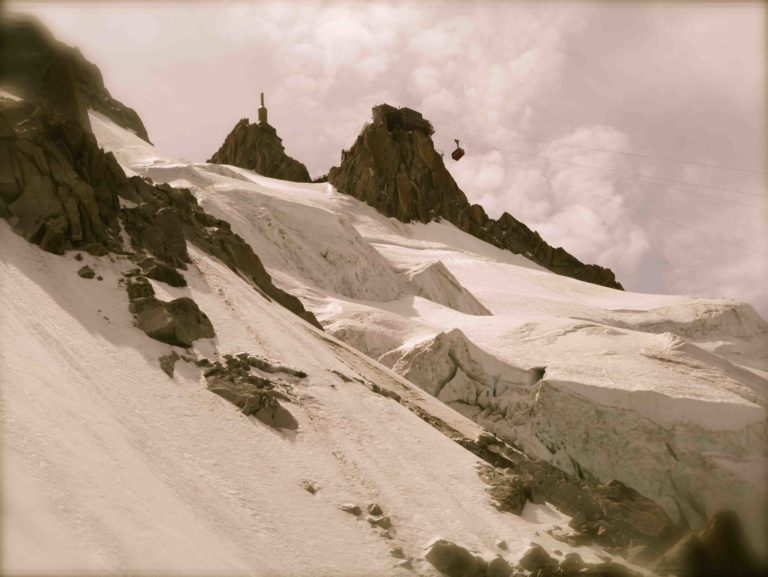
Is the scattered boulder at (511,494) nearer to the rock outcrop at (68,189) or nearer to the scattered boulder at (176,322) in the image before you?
the scattered boulder at (176,322)

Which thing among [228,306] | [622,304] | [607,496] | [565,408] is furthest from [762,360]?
[228,306]

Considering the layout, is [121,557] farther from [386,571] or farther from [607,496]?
[607,496]

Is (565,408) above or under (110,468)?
above

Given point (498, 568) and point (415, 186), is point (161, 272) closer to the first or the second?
point (498, 568)

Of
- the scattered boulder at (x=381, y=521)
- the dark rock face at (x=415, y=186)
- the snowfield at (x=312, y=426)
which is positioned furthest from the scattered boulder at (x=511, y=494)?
the dark rock face at (x=415, y=186)

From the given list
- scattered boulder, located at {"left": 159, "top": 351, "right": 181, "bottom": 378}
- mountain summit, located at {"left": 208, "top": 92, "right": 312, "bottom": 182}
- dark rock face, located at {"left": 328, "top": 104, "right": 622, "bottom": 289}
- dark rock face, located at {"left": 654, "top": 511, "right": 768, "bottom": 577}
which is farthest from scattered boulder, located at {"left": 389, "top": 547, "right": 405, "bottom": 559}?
mountain summit, located at {"left": 208, "top": 92, "right": 312, "bottom": 182}

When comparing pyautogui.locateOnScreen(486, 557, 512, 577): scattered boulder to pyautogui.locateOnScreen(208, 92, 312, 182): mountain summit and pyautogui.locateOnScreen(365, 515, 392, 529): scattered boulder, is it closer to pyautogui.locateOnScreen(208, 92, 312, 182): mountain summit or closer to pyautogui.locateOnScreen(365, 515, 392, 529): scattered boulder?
pyautogui.locateOnScreen(365, 515, 392, 529): scattered boulder

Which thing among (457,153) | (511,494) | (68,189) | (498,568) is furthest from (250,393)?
(457,153)

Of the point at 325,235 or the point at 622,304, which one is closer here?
the point at 325,235
